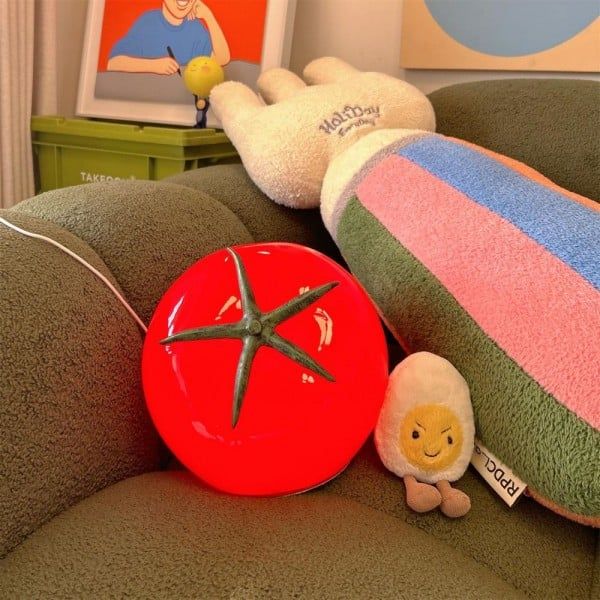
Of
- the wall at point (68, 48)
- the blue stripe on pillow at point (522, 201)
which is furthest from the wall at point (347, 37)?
the blue stripe on pillow at point (522, 201)

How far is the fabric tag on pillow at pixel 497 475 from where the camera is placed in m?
0.54

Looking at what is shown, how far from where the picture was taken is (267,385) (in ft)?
1.59

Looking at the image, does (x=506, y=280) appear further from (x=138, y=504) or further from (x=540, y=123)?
(x=540, y=123)

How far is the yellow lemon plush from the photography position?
3.73 feet

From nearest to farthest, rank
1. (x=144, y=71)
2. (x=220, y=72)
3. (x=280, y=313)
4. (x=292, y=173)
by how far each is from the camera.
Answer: (x=280, y=313) < (x=292, y=173) < (x=220, y=72) < (x=144, y=71)

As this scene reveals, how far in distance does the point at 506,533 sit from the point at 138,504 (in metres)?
0.31

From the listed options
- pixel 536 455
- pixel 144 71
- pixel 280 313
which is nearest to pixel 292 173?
pixel 280 313

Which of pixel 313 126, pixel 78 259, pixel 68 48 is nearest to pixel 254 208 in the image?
pixel 313 126

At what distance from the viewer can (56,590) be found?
391mm

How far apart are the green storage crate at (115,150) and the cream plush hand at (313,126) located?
18 centimetres

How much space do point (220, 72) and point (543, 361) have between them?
2.82 ft

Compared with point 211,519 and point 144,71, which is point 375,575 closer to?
point 211,519

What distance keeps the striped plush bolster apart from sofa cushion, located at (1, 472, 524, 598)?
0.38 ft

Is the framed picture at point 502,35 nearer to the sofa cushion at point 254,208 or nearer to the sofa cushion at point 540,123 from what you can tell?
the sofa cushion at point 540,123
